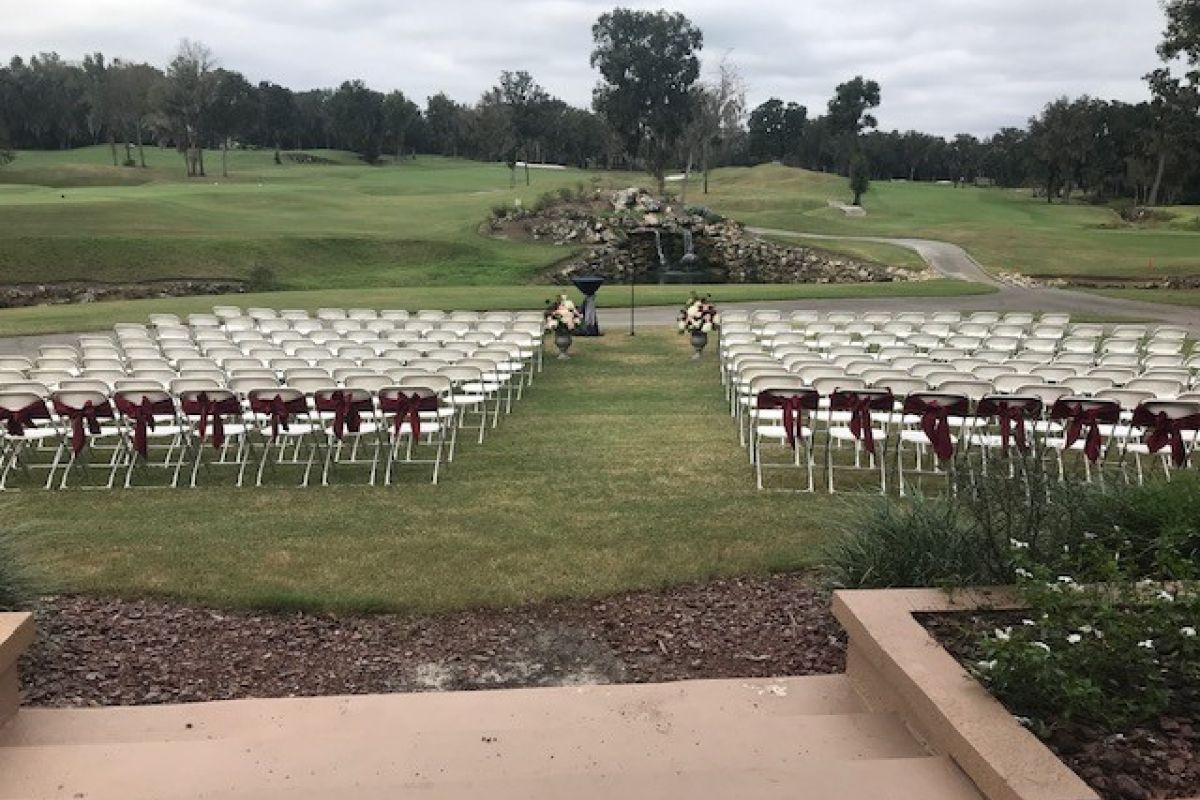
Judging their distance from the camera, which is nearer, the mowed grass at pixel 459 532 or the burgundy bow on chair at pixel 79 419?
the mowed grass at pixel 459 532

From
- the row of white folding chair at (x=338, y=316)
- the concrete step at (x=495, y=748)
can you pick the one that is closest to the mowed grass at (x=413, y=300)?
the row of white folding chair at (x=338, y=316)

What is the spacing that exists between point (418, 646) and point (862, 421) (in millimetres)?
5209

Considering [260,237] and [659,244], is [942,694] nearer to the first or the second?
[260,237]

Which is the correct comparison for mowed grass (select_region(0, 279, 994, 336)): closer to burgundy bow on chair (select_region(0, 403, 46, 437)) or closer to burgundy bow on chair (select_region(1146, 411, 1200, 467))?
burgundy bow on chair (select_region(0, 403, 46, 437))

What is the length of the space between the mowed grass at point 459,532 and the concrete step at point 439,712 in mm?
1908

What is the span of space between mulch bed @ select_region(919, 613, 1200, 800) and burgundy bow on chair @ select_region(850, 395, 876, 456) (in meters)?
5.68

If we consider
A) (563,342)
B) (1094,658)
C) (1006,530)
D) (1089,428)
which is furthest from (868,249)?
(1094,658)

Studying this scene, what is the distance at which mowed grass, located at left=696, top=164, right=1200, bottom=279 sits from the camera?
45.7 meters

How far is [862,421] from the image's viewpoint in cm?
943

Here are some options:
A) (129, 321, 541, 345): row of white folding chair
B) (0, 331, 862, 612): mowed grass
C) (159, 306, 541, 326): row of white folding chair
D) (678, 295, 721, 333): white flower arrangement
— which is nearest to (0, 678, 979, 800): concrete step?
(0, 331, 862, 612): mowed grass

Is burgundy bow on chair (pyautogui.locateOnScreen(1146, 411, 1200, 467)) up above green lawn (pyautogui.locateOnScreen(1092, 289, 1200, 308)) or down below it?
above

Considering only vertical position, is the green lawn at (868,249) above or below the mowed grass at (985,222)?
below

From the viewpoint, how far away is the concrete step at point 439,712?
4.11 m

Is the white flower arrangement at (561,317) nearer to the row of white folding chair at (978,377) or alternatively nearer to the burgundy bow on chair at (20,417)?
the row of white folding chair at (978,377)
